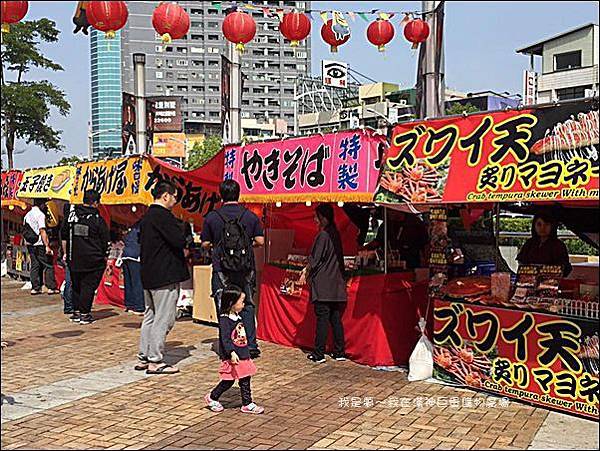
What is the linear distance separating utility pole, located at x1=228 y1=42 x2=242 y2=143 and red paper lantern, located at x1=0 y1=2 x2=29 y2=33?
558 cm

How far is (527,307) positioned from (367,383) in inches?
68.1

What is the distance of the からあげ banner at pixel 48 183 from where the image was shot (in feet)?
42.3

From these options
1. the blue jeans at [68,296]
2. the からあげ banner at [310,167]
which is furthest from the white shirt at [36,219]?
the からあげ banner at [310,167]

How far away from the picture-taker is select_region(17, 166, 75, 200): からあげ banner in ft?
42.3

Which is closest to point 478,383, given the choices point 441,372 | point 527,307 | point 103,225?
point 441,372

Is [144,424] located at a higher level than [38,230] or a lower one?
lower

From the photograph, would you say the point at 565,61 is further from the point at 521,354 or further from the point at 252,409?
the point at 252,409

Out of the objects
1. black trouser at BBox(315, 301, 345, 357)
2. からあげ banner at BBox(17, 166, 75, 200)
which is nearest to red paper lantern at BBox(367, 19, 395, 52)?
black trouser at BBox(315, 301, 345, 357)

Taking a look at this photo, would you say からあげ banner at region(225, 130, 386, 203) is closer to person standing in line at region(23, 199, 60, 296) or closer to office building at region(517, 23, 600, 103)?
person standing in line at region(23, 199, 60, 296)

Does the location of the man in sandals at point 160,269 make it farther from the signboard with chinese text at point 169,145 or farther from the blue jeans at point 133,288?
the signboard with chinese text at point 169,145

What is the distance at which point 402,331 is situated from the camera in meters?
7.59

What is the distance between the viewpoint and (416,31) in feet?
27.6

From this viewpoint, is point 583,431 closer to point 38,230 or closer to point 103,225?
point 103,225

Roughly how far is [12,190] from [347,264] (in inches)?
403
